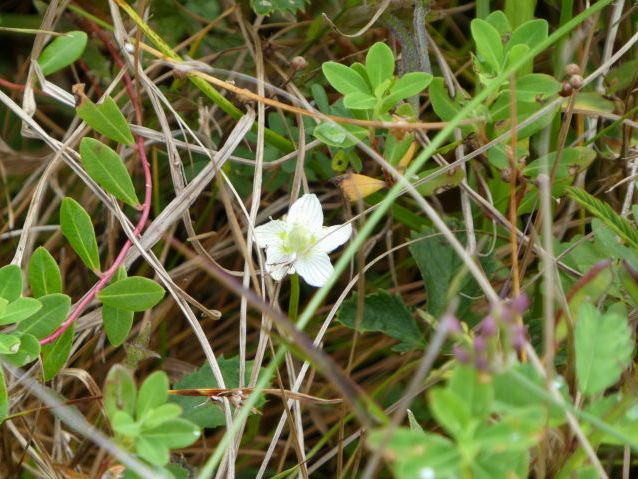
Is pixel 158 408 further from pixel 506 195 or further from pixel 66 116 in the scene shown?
pixel 66 116

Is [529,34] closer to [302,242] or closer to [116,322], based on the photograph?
[302,242]

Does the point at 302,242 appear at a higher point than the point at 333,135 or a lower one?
lower

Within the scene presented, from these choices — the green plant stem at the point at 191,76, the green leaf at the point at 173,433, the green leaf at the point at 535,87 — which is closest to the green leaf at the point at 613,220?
the green leaf at the point at 535,87

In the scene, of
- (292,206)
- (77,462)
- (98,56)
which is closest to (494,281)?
(292,206)

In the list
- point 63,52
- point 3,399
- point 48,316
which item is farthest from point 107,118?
point 3,399

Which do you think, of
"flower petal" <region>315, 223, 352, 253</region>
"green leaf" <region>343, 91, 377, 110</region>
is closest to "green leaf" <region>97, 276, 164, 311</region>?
"flower petal" <region>315, 223, 352, 253</region>

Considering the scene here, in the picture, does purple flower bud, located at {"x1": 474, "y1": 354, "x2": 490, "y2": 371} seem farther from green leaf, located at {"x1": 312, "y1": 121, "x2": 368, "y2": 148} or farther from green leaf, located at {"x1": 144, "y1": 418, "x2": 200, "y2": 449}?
green leaf, located at {"x1": 312, "y1": 121, "x2": 368, "y2": 148}

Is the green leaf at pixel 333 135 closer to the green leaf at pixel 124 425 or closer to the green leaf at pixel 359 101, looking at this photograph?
the green leaf at pixel 359 101
